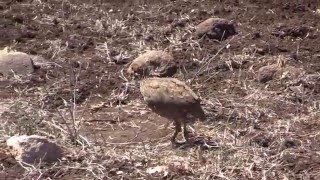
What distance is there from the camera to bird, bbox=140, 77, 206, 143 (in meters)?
5.20

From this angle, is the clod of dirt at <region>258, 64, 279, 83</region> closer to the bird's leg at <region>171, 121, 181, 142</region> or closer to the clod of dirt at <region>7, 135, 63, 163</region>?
the bird's leg at <region>171, 121, 181, 142</region>

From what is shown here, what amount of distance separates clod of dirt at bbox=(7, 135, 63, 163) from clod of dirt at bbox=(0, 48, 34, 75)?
6.58ft

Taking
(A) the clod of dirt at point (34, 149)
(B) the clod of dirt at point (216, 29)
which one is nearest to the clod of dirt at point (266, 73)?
(B) the clod of dirt at point (216, 29)

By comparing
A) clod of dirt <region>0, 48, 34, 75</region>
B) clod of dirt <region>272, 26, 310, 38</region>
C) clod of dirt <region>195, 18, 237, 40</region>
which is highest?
clod of dirt <region>0, 48, 34, 75</region>

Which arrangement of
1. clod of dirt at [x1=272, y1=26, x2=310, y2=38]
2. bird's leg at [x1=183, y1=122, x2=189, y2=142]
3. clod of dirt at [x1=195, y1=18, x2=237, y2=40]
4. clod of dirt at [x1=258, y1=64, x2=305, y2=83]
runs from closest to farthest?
bird's leg at [x1=183, y1=122, x2=189, y2=142] → clod of dirt at [x1=258, y1=64, x2=305, y2=83] → clod of dirt at [x1=195, y1=18, x2=237, y2=40] → clod of dirt at [x1=272, y1=26, x2=310, y2=38]

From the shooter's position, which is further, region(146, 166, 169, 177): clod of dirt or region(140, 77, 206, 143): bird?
region(140, 77, 206, 143): bird

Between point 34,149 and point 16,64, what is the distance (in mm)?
2170

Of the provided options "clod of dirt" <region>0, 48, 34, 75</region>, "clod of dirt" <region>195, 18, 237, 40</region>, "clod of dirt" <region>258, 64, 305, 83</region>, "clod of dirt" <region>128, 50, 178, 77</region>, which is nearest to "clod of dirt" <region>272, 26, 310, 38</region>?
"clod of dirt" <region>195, 18, 237, 40</region>

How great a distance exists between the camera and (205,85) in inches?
265

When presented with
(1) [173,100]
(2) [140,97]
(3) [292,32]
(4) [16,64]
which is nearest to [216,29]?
(3) [292,32]

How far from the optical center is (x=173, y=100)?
17.0 ft

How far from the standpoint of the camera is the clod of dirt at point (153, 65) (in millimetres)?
6910

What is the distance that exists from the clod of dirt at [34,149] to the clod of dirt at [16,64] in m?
2.01

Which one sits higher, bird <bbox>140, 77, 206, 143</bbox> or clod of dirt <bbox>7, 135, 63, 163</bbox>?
bird <bbox>140, 77, 206, 143</bbox>
